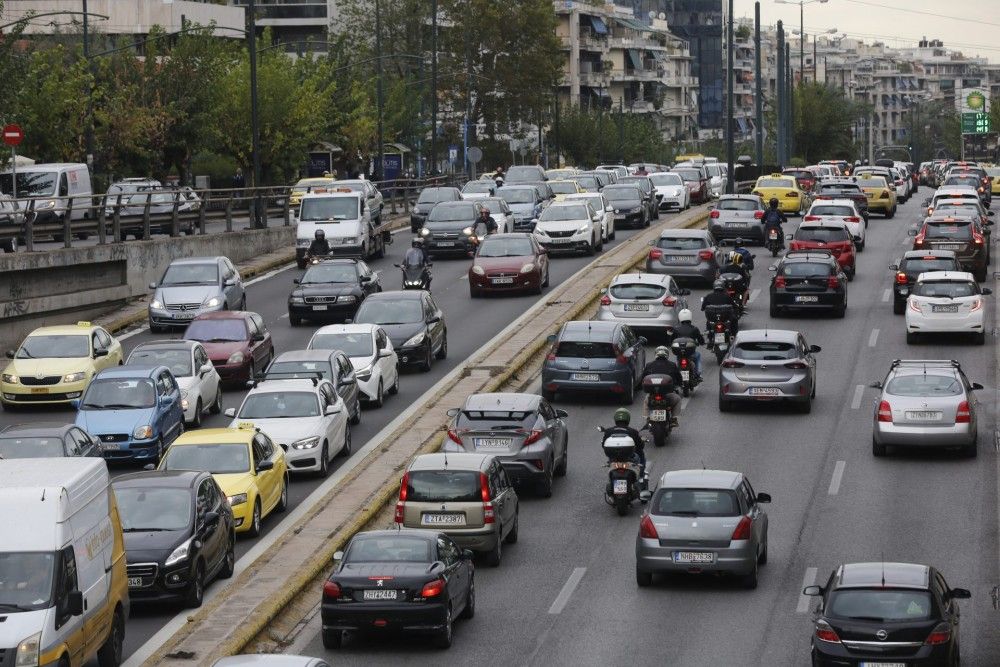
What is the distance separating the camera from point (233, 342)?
3606 cm

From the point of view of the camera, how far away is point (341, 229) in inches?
2039

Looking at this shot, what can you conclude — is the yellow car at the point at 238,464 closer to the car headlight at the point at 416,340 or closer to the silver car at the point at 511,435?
the silver car at the point at 511,435

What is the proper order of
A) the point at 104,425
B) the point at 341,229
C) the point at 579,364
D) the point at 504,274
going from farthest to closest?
1. the point at 341,229
2. the point at 504,274
3. the point at 579,364
4. the point at 104,425

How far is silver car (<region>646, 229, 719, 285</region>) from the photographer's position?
1790 inches

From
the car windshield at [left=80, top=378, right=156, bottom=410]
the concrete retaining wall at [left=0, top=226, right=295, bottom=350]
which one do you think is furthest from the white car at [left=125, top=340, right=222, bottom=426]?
the concrete retaining wall at [left=0, top=226, right=295, bottom=350]

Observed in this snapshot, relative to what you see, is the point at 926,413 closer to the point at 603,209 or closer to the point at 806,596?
the point at 806,596

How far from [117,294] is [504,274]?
392 inches

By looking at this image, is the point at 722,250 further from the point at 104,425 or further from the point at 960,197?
the point at 104,425

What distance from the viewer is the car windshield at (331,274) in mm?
42625

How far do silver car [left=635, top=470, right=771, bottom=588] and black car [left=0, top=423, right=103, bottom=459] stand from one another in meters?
8.90

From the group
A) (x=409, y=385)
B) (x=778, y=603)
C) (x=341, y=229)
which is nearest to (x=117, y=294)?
(x=341, y=229)

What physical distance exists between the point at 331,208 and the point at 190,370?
2000 cm

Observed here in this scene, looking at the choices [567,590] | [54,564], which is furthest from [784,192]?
[54,564]

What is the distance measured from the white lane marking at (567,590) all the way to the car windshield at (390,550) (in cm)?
235
